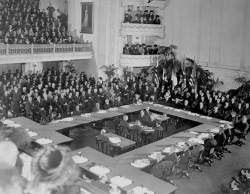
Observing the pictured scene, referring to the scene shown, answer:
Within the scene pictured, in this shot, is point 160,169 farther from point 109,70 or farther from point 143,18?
point 143,18

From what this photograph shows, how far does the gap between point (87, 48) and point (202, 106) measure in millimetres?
11707

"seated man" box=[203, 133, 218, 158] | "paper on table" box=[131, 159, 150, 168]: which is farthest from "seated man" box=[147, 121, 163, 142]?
"paper on table" box=[131, 159, 150, 168]

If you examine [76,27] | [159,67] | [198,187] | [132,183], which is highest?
[76,27]

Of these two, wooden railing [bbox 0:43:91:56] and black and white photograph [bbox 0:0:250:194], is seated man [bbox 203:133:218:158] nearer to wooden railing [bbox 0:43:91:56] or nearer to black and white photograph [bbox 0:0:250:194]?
black and white photograph [bbox 0:0:250:194]

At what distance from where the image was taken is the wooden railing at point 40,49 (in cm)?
1955

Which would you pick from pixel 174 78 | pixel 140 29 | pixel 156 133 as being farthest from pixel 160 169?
pixel 140 29

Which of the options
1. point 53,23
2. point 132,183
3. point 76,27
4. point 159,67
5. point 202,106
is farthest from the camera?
point 76,27

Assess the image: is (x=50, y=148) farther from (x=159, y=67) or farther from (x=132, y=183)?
(x=159, y=67)

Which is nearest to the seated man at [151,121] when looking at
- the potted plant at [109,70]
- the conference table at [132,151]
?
the conference table at [132,151]

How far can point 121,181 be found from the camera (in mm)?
7656

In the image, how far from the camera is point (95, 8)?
80.2ft

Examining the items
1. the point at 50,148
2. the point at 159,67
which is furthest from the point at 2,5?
the point at 50,148

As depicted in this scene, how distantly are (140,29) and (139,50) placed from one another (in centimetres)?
149

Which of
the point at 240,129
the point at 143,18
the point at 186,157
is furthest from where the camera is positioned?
the point at 143,18
